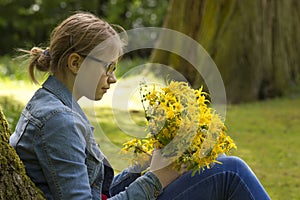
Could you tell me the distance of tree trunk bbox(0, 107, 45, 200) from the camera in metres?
2.28

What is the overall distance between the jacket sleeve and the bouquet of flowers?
1.11ft

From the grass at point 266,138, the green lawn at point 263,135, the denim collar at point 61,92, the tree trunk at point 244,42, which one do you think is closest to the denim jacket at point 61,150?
the denim collar at point 61,92

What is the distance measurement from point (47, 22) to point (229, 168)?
1508 centimetres

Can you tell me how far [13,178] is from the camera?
2312 mm


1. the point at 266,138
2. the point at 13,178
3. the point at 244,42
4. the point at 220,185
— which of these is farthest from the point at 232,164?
the point at 244,42

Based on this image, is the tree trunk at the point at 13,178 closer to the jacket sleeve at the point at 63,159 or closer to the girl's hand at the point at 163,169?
the jacket sleeve at the point at 63,159

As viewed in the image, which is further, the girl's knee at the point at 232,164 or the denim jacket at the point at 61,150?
the girl's knee at the point at 232,164

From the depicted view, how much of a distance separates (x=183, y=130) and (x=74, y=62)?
520 mm

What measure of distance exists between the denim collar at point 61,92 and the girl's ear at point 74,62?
0.08m

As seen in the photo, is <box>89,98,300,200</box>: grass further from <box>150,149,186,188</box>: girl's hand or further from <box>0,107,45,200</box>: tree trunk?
<box>0,107,45,200</box>: tree trunk

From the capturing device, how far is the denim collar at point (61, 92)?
2594 millimetres

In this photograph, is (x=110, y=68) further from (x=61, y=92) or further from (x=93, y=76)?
(x=61, y=92)

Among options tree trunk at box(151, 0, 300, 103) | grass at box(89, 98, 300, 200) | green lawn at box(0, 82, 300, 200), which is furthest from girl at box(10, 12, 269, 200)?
tree trunk at box(151, 0, 300, 103)

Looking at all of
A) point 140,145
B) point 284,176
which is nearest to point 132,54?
point 284,176
